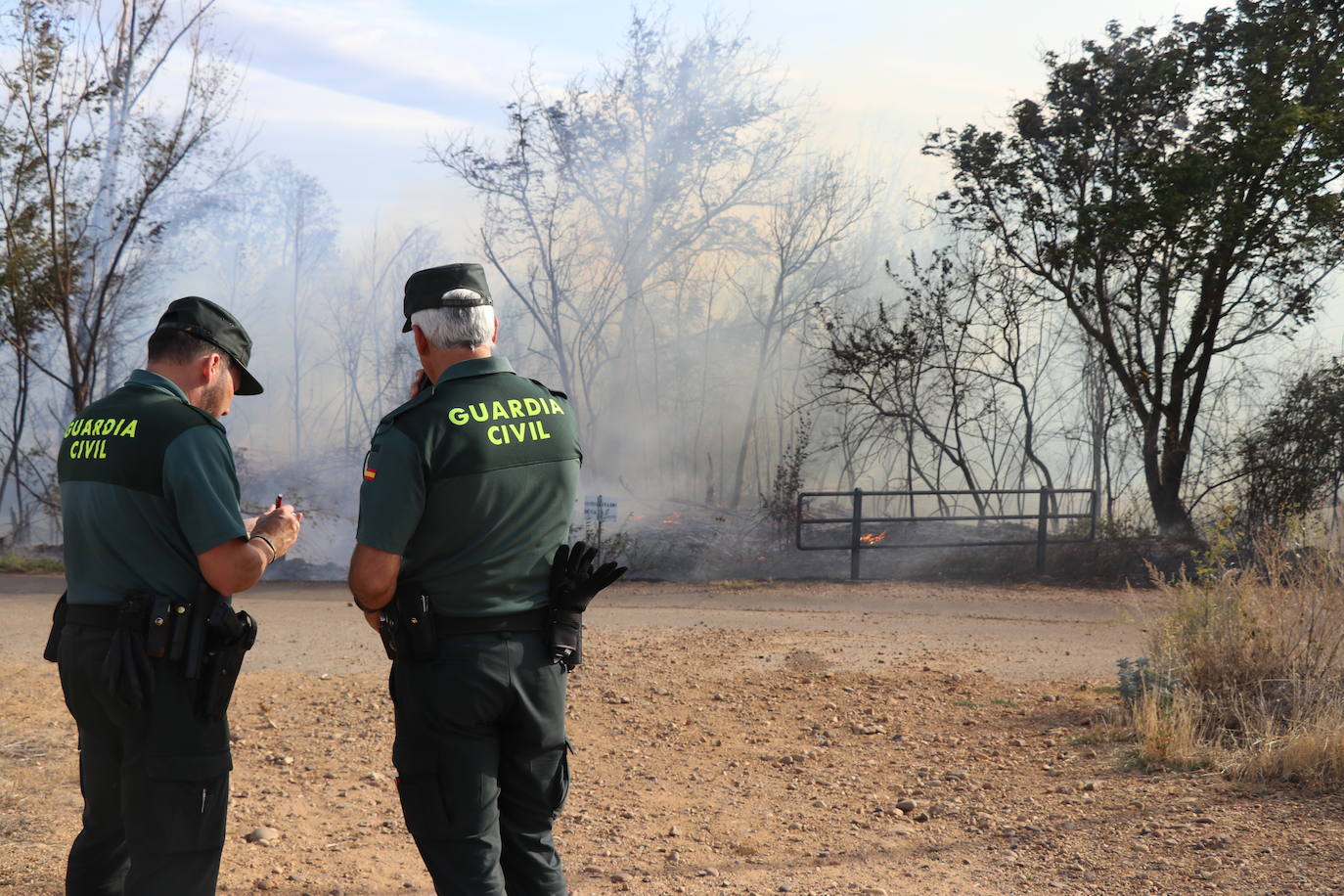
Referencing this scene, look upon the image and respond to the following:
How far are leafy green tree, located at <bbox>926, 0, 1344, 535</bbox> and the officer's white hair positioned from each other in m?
11.8

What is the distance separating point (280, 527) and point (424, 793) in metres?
0.72

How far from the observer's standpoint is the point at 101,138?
14.5m

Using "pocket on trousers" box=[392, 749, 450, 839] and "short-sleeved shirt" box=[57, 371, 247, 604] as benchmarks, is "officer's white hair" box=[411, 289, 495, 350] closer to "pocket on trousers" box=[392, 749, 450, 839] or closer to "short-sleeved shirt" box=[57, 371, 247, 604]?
"short-sleeved shirt" box=[57, 371, 247, 604]

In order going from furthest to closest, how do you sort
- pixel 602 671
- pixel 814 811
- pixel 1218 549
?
pixel 602 671 → pixel 1218 549 → pixel 814 811

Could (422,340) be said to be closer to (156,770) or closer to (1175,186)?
(156,770)

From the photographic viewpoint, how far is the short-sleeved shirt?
2.19m

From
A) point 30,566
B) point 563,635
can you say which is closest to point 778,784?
point 563,635

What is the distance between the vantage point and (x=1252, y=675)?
15.7 ft

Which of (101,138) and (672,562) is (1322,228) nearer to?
(672,562)

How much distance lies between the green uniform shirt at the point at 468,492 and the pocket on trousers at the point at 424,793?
32 centimetres

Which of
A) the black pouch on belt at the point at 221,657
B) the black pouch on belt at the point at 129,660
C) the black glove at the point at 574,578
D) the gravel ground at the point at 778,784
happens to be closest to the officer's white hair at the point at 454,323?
the black glove at the point at 574,578

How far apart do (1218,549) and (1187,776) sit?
1500 millimetres

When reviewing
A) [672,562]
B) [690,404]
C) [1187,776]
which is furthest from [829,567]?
[1187,776]

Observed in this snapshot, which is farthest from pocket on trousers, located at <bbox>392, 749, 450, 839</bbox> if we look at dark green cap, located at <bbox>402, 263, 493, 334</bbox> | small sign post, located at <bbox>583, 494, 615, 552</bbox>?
small sign post, located at <bbox>583, 494, 615, 552</bbox>
